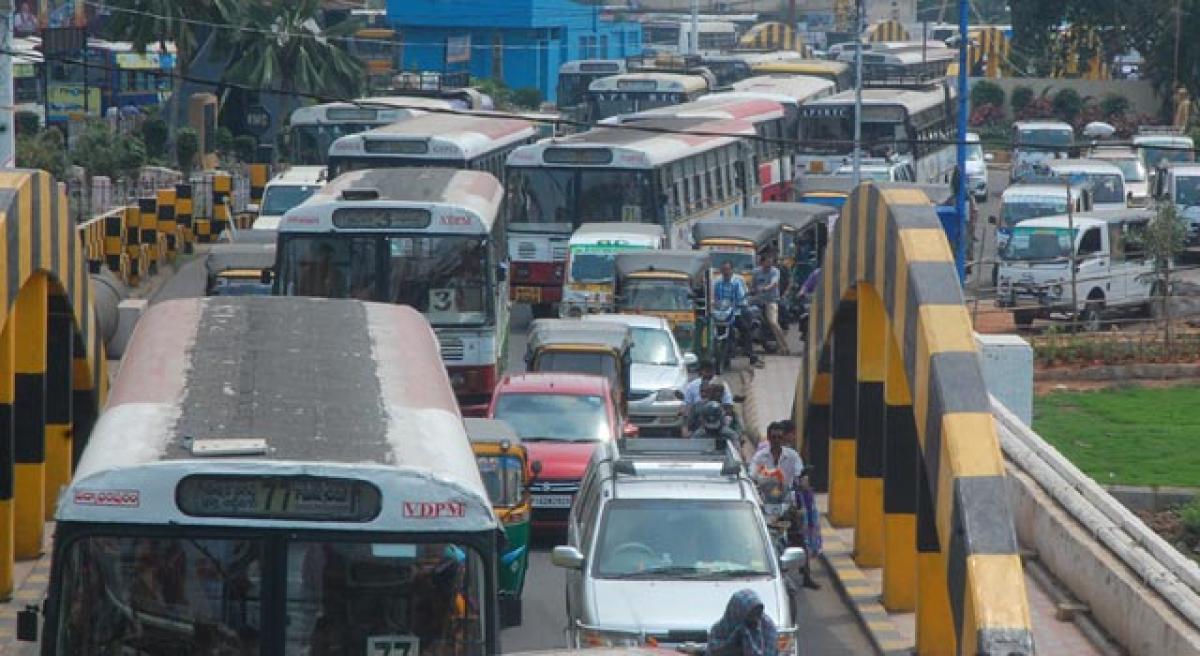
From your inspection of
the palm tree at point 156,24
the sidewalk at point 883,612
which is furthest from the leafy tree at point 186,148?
the sidewalk at point 883,612

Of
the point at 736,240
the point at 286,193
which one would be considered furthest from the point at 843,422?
the point at 286,193

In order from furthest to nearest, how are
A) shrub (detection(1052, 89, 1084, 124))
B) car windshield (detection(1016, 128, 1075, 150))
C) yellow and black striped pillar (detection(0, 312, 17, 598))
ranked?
shrub (detection(1052, 89, 1084, 124))
car windshield (detection(1016, 128, 1075, 150))
yellow and black striped pillar (detection(0, 312, 17, 598))

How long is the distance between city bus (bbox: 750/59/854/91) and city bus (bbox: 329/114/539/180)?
31.8 metres

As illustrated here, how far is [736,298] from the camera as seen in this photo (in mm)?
32562

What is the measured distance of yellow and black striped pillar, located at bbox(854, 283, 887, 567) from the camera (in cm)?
1998

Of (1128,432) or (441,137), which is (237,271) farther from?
(1128,432)

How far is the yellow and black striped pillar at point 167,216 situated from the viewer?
41.1 m

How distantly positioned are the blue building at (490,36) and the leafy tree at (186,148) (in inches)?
1428

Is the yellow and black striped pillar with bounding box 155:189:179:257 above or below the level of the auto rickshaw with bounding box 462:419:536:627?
below

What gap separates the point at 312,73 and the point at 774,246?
2576 centimetres

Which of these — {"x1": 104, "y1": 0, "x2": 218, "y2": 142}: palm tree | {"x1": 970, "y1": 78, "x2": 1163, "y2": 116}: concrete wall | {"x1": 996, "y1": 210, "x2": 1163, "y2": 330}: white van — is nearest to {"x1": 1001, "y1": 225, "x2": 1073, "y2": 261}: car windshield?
{"x1": 996, "y1": 210, "x2": 1163, "y2": 330}: white van

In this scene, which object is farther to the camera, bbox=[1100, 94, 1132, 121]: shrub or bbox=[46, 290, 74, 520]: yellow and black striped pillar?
bbox=[1100, 94, 1132, 121]: shrub

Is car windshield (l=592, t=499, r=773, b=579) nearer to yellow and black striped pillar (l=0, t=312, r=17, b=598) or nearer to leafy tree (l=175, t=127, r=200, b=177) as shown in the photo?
yellow and black striped pillar (l=0, t=312, r=17, b=598)

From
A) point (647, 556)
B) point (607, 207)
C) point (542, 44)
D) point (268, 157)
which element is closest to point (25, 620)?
point (647, 556)
